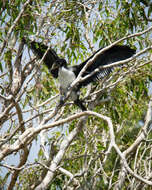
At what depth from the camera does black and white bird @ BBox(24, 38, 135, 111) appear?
12.1 feet

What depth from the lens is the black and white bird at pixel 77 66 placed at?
3.69 metres

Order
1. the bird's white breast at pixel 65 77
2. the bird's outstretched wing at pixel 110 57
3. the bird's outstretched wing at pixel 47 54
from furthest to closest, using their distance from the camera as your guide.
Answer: the bird's white breast at pixel 65 77
the bird's outstretched wing at pixel 47 54
the bird's outstretched wing at pixel 110 57

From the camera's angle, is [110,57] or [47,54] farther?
[47,54]

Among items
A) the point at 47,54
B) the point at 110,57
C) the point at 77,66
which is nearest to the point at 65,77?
the point at 77,66

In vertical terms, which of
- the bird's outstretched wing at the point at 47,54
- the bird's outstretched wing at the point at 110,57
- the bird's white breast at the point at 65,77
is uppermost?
the bird's outstretched wing at the point at 47,54

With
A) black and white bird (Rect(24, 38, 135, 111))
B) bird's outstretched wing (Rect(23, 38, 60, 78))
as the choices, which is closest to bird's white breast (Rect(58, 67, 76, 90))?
black and white bird (Rect(24, 38, 135, 111))

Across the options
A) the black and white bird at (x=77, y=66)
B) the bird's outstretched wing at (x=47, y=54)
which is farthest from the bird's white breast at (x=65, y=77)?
the bird's outstretched wing at (x=47, y=54)

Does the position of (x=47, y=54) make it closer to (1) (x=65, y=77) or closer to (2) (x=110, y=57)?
(1) (x=65, y=77)

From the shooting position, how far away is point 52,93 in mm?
4680

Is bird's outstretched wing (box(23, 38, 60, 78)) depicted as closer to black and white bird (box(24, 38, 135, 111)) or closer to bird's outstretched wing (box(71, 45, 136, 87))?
black and white bird (box(24, 38, 135, 111))

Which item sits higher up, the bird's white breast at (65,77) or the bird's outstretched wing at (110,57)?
the bird's white breast at (65,77)

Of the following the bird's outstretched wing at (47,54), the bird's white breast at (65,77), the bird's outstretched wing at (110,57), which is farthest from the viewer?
the bird's white breast at (65,77)

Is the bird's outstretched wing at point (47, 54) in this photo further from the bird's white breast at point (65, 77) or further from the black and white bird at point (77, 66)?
the bird's white breast at point (65, 77)

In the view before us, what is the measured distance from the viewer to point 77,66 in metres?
4.23
